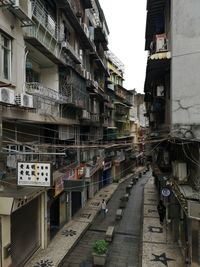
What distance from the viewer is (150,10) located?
50.5 feet

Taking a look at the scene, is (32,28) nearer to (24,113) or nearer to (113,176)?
(24,113)

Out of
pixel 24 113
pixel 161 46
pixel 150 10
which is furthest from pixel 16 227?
pixel 150 10

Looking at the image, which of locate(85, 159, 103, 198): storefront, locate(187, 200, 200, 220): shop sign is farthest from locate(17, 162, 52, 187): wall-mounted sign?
locate(85, 159, 103, 198): storefront

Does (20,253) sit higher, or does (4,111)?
(4,111)

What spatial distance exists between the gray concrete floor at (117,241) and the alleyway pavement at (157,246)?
57 centimetres

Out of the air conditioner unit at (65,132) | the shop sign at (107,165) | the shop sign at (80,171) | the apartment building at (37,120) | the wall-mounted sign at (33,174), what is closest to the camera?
the wall-mounted sign at (33,174)

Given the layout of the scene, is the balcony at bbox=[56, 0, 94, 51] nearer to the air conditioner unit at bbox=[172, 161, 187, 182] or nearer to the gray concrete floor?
the air conditioner unit at bbox=[172, 161, 187, 182]

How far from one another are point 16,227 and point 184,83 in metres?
10.1

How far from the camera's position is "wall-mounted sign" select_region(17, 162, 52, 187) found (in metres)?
9.55

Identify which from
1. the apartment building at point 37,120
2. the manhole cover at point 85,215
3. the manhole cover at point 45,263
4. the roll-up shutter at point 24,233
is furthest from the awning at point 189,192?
the manhole cover at point 85,215

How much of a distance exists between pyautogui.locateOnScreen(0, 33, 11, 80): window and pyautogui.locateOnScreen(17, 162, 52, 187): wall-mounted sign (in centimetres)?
357

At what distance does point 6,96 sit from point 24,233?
7447 millimetres

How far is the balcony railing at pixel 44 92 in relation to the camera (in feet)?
40.9

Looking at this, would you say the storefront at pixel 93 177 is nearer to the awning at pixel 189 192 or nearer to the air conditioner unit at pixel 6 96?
the awning at pixel 189 192
